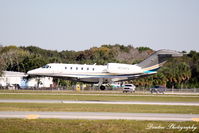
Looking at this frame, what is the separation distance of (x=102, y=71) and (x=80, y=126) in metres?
44.7

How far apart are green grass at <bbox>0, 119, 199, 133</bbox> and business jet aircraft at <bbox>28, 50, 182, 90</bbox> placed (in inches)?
1643

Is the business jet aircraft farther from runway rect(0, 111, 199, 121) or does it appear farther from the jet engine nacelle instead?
runway rect(0, 111, 199, 121)

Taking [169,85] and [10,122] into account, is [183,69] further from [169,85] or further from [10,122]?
[10,122]

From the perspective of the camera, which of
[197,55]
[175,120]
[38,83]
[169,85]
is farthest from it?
[197,55]

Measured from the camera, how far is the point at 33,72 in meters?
63.9

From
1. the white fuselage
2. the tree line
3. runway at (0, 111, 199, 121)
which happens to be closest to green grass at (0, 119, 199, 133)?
runway at (0, 111, 199, 121)

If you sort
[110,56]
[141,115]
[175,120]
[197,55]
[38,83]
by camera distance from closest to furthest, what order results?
[175,120] → [141,115] → [38,83] → [197,55] → [110,56]

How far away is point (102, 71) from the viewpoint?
63938 millimetres

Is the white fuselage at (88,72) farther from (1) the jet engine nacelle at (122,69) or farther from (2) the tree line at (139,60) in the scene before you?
(2) the tree line at (139,60)

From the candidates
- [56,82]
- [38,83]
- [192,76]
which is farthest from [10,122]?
[192,76]

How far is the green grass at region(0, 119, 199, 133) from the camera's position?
18.5m

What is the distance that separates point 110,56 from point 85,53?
344 inches

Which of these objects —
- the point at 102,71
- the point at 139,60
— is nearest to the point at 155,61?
the point at 102,71

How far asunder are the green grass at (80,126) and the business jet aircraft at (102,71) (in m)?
41.7
